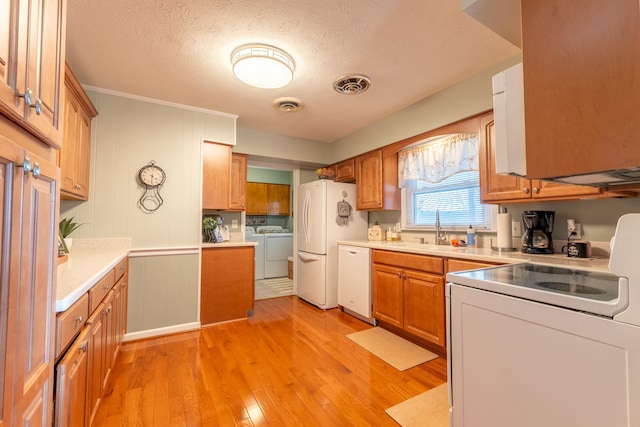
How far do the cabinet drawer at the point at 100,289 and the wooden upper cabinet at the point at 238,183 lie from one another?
176cm

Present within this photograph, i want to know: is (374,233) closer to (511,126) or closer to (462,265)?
(462,265)

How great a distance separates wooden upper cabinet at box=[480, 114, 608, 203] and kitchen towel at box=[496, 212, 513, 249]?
144 mm

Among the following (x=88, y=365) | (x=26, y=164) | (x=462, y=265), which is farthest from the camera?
(x=462, y=265)

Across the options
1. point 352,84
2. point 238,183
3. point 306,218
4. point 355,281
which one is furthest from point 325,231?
point 352,84

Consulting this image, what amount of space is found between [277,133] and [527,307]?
3471 mm

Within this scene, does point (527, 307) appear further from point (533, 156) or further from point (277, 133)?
point (277, 133)

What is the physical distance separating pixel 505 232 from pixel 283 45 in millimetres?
2224

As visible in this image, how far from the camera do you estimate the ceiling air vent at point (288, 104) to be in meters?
2.78

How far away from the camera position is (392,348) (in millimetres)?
2479

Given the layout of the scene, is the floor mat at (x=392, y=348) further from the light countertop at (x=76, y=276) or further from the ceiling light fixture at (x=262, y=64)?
the ceiling light fixture at (x=262, y=64)

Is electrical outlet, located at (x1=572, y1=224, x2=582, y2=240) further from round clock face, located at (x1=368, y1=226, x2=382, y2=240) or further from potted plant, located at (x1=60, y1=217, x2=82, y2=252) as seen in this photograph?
potted plant, located at (x1=60, y1=217, x2=82, y2=252)

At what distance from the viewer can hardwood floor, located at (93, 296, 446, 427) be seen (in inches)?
63.9

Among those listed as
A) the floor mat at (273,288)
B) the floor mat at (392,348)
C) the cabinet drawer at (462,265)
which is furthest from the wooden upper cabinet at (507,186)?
the floor mat at (273,288)

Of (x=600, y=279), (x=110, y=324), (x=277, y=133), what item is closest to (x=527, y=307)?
(x=600, y=279)
